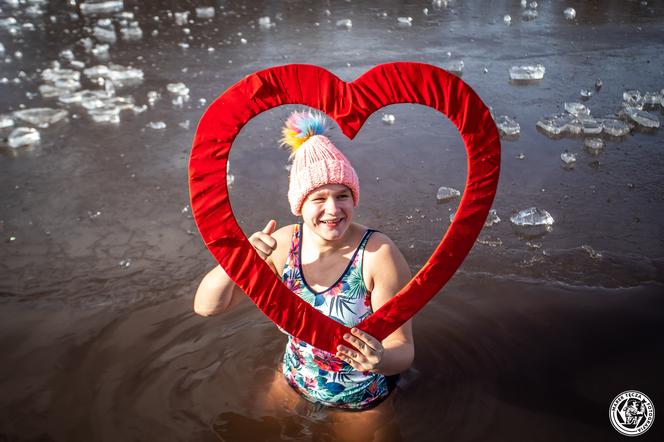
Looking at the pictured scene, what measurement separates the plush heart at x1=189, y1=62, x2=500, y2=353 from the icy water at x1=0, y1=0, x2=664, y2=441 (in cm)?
59

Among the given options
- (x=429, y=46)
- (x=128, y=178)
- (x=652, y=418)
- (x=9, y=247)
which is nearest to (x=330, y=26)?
(x=429, y=46)

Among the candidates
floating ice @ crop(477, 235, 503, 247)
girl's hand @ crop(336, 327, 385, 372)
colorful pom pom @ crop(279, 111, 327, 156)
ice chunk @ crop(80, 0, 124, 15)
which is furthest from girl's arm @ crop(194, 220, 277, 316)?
ice chunk @ crop(80, 0, 124, 15)

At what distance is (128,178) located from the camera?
4.55 m

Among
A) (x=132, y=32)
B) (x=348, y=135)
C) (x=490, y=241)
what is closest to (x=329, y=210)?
(x=348, y=135)

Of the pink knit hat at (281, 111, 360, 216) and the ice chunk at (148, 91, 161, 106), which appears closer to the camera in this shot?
the pink knit hat at (281, 111, 360, 216)

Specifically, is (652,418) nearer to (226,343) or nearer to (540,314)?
(540,314)

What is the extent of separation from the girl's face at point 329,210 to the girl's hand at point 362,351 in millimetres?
341

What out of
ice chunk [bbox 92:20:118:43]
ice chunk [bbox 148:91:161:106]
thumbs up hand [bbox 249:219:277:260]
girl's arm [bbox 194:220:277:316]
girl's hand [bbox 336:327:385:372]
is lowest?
ice chunk [bbox 148:91:161:106]

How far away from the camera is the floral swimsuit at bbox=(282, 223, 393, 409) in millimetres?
2312

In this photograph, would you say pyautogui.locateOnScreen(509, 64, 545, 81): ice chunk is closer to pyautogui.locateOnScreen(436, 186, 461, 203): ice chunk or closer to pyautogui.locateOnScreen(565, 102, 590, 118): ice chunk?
pyautogui.locateOnScreen(565, 102, 590, 118): ice chunk

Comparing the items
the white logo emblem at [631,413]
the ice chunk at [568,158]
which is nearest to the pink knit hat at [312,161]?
the white logo emblem at [631,413]

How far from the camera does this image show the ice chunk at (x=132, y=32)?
7.66 metres

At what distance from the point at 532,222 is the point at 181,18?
6.09m

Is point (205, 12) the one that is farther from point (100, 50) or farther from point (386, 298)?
point (386, 298)
